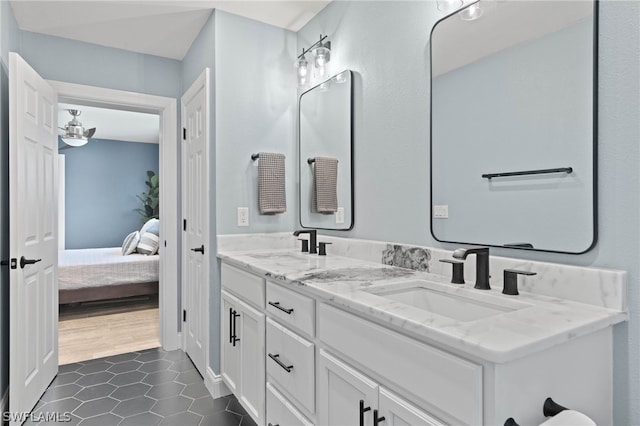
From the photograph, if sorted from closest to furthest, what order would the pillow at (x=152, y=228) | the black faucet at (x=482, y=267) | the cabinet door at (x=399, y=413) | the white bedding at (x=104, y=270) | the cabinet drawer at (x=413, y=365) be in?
the cabinet drawer at (x=413, y=365)
the cabinet door at (x=399, y=413)
the black faucet at (x=482, y=267)
the white bedding at (x=104, y=270)
the pillow at (x=152, y=228)

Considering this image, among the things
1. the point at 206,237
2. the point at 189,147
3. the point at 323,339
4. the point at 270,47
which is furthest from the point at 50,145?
the point at 323,339

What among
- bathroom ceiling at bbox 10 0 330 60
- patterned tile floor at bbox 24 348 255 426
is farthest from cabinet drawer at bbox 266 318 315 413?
bathroom ceiling at bbox 10 0 330 60

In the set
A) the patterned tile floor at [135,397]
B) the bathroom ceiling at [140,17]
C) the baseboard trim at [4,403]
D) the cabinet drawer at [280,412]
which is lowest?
the patterned tile floor at [135,397]

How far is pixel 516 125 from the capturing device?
1.32 metres

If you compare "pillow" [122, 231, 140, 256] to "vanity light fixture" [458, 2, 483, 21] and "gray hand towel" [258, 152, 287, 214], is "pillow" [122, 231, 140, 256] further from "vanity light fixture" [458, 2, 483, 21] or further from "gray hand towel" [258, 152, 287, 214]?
"vanity light fixture" [458, 2, 483, 21]

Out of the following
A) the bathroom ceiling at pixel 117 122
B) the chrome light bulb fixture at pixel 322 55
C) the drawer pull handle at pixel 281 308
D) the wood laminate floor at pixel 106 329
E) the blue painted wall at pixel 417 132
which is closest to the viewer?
the blue painted wall at pixel 417 132

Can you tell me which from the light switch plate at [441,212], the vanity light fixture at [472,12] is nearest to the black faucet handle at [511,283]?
the light switch plate at [441,212]

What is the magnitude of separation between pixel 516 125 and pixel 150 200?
265 inches

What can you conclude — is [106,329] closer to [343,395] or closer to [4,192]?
[4,192]

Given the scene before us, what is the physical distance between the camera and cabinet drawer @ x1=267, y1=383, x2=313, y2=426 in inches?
57.7

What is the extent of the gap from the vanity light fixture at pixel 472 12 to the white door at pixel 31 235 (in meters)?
2.32

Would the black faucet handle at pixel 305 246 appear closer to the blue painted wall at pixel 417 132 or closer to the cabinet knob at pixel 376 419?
the blue painted wall at pixel 417 132

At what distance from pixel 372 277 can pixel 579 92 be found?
95 centimetres

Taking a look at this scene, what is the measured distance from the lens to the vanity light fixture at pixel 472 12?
146cm
